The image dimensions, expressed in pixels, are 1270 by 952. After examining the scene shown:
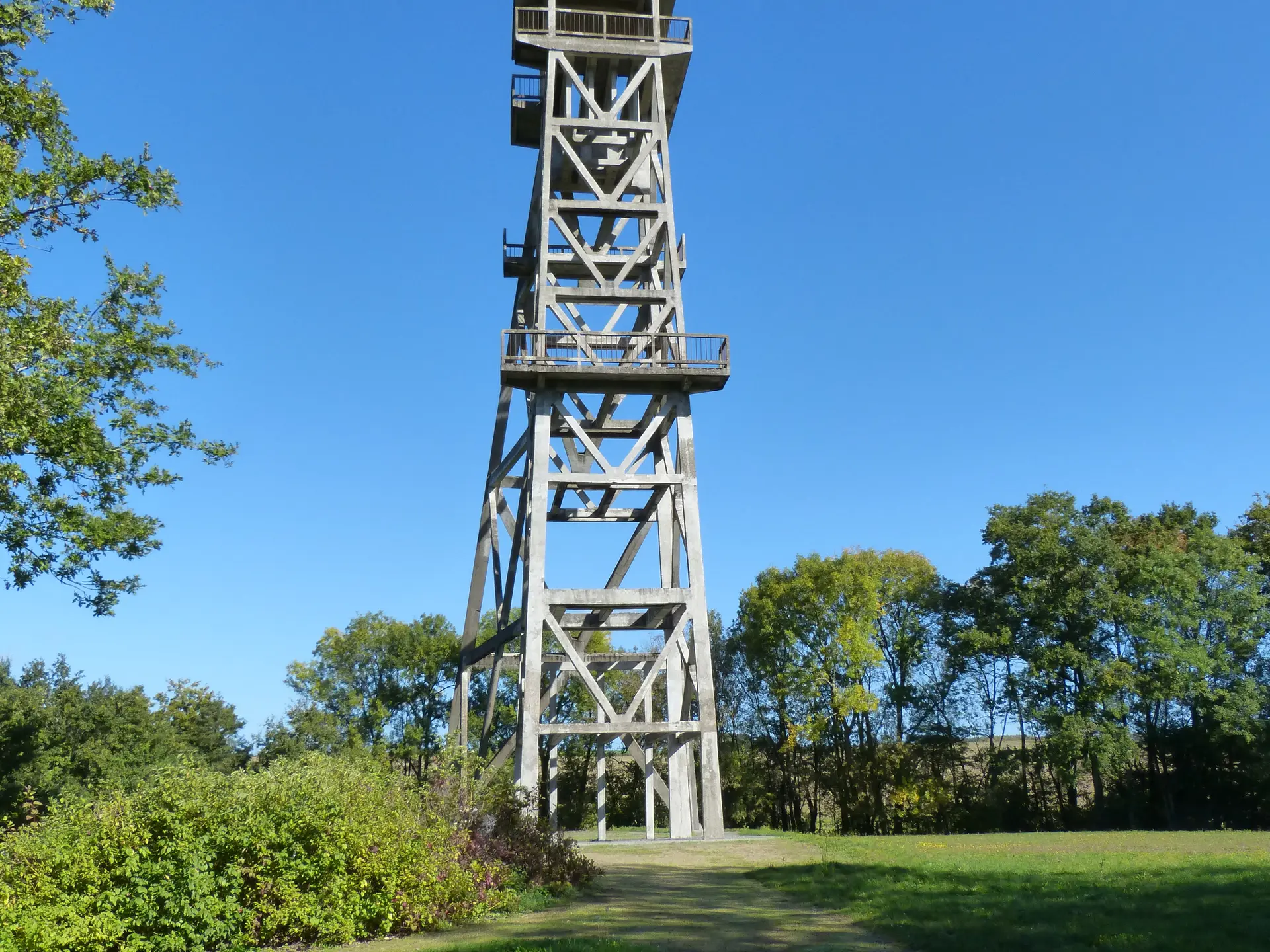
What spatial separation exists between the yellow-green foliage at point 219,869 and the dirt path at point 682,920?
1.76 feet

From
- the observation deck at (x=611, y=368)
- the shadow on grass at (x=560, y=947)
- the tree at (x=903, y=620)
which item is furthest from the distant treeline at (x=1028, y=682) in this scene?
the shadow on grass at (x=560, y=947)

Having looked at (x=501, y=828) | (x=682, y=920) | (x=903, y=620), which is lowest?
(x=682, y=920)

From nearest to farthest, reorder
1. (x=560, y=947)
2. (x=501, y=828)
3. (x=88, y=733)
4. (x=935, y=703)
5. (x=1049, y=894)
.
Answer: (x=560, y=947) < (x=1049, y=894) < (x=501, y=828) < (x=88, y=733) < (x=935, y=703)

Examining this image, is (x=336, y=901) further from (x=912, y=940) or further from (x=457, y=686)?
(x=457, y=686)

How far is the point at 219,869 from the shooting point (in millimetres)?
7938

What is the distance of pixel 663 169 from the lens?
69.8ft

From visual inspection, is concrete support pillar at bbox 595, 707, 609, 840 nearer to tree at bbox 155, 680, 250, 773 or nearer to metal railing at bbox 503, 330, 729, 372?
metal railing at bbox 503, 330, 729, 372

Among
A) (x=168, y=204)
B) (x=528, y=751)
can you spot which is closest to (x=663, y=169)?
(x=168, y=204)

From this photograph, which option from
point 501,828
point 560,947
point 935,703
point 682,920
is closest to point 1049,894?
point 682,920

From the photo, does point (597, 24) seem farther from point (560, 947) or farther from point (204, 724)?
point (204, 724)

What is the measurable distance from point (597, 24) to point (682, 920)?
19907mm

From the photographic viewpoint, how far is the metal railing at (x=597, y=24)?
22047 mm

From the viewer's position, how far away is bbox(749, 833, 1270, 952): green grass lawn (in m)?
7.32

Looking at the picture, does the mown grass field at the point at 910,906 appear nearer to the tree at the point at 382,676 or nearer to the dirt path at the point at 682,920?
the dirt path at the point at 682,920
